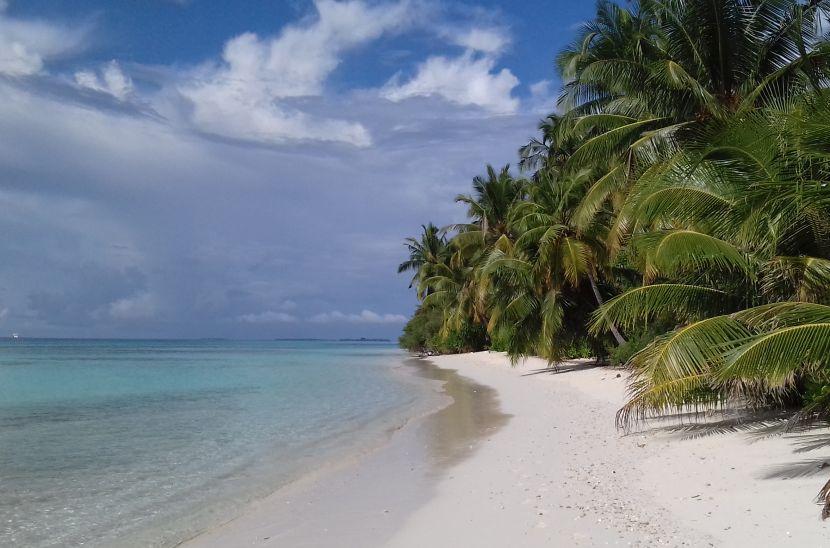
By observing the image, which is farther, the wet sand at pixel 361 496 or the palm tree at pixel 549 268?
the palm tree at pixel 549 268

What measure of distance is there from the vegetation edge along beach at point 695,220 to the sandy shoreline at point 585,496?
0.50 meters

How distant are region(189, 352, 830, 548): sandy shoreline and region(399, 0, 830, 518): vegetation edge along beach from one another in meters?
0.50

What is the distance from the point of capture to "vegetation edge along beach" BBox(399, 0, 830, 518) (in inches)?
233

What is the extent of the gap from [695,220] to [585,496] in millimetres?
4230

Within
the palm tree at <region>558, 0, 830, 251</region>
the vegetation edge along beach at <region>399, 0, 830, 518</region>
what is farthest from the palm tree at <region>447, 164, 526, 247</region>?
the palm tree at <region>558, 0, 830, 251</region>

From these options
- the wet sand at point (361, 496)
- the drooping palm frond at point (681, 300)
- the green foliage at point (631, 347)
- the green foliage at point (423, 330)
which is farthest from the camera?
→ the green foliage at point (423, 330)

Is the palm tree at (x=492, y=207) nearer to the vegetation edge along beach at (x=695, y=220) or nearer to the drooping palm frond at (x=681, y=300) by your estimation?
the vegetation edge along beach at (x=695, y=220)

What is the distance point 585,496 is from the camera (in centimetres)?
611

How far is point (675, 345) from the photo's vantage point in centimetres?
Result: 701

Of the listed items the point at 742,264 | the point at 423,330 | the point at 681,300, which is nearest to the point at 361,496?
the point at 681,300

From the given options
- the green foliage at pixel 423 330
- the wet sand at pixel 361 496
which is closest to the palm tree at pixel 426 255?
the green foliage at pixel 423 330

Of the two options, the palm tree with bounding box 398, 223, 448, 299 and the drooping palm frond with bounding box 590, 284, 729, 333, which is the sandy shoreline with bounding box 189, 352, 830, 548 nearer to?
the drooping palm frond with bounding box 590, 284, 729, 333

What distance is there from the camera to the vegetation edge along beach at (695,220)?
5.91 m

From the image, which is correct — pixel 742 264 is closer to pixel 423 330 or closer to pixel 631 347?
pixel 631 347
